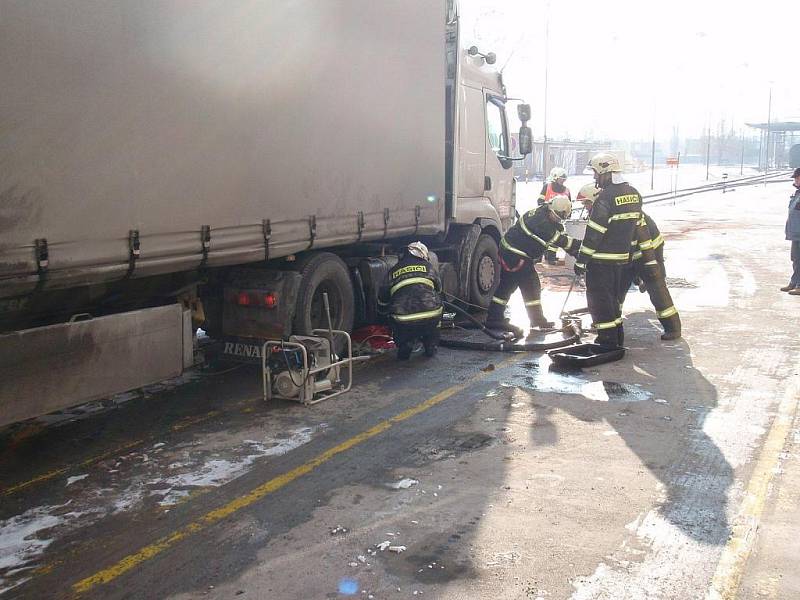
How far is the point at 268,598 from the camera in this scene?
367 centimetres

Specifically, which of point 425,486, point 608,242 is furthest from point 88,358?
point 608,242

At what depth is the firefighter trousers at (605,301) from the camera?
858 centimetres

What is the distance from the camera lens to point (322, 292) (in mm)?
8039

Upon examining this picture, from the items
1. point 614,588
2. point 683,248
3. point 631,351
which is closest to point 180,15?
point 614,588

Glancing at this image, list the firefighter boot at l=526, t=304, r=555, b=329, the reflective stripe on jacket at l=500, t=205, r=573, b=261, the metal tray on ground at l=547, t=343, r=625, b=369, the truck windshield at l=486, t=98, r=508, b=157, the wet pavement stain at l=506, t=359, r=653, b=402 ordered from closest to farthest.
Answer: the wet pavement stain at l=506, t=359, r=653, b=402, the metal tray on ground at l=547, t=343, r=625, b=369, the reflective stripe on jacket at l=500, t=205, r=573, b=261, the firefighter boot at l=526, t=304, r=555, b=329, the truck windshield at l=486, t=98, r=508, b=157

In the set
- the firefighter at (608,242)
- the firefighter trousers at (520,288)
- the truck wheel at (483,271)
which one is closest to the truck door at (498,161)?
the truck wheel at (483,271)

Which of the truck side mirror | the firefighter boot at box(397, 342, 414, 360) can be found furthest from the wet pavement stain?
the truck side mirror

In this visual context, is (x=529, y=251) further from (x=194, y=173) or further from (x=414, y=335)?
(x=194, y=173)

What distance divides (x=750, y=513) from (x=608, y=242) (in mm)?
4514

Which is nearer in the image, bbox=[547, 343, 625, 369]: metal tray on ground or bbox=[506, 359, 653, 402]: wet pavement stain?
bbox=[506, 359, 653, 402]: wet pavement stain

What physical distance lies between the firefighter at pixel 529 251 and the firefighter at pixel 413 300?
1500 mm

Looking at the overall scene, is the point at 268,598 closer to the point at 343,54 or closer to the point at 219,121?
the point at 219,121

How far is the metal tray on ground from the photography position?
7.92 metres

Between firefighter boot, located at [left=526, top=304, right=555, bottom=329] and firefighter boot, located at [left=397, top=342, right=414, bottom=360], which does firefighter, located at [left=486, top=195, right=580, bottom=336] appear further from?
firefighter boot, located at [left=397, top=342, right=414, bottom=360]
